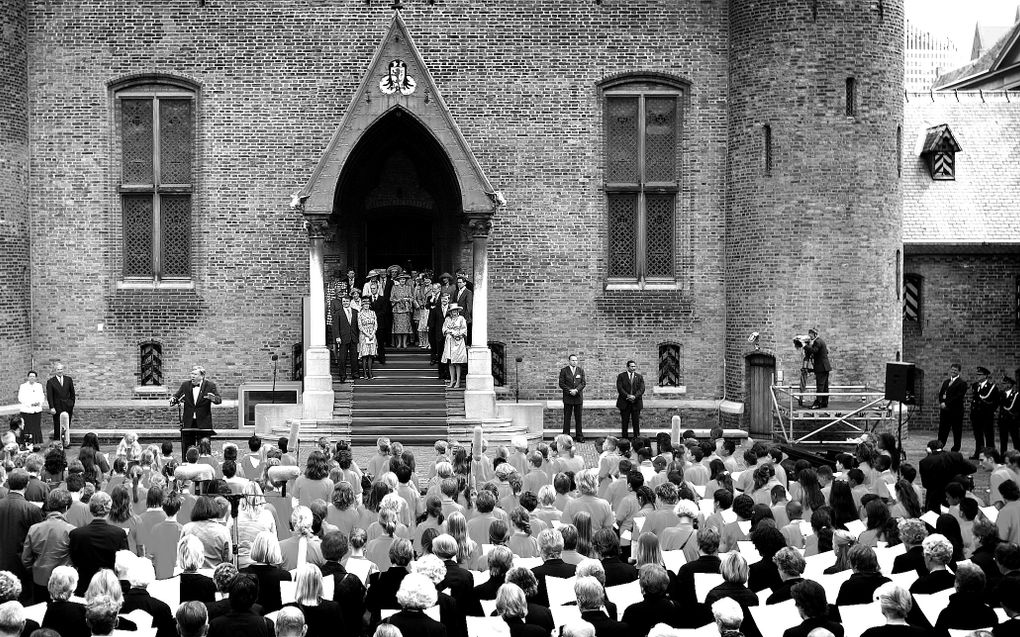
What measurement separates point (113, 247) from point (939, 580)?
21.3 metres

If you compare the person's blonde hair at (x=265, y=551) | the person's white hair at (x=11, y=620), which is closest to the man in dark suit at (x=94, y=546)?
the person's blonde hair at (x=265, y=551)

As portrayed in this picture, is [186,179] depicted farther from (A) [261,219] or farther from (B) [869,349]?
(B) [869,349]

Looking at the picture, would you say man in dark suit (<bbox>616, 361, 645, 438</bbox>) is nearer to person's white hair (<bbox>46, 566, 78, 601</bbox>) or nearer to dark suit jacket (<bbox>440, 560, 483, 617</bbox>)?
dark suit jacket (<bbox>440, 560, 483, 617</bbox>)

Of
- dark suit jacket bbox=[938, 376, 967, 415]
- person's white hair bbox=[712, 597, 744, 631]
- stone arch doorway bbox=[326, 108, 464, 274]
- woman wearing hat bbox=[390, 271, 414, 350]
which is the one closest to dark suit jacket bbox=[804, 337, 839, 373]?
dark suit jacket bbox=[938, 376, 967, 415]

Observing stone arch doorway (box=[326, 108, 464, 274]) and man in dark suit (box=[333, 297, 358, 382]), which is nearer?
man in dark suit (box=[333, 297, 358, 382])

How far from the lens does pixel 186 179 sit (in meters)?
27.0

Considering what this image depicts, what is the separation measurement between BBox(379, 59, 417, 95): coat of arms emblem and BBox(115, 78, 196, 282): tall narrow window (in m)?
4.74

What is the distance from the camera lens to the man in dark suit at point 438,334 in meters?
25.6

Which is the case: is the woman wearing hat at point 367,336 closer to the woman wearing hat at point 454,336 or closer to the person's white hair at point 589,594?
the woman wearing hat at point 454,336

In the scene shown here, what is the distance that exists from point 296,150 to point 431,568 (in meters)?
18.9

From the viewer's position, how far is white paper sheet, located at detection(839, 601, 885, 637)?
8266 mm

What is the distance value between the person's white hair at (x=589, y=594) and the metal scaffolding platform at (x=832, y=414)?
55.9 feet

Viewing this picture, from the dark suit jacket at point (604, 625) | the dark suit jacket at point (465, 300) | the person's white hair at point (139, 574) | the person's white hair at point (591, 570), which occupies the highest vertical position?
the dark suit jacket at point (465, 300)

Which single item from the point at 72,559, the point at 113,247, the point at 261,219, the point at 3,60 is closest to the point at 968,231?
the point at 261,219
